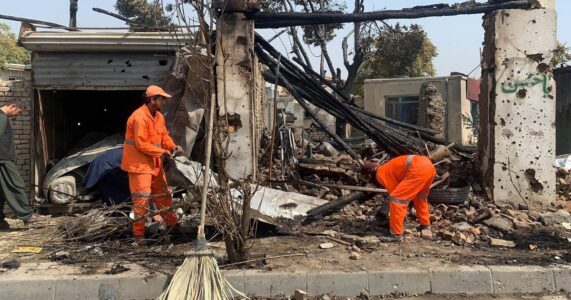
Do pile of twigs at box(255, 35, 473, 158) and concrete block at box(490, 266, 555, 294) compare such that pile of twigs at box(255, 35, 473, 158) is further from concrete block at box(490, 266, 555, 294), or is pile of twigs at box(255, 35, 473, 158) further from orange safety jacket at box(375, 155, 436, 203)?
concrete block at box(490, 266, 555, 294)

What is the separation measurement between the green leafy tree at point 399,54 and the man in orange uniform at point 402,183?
17.1 m

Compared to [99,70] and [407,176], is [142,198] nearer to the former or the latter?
[407,176]

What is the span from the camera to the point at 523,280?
15.1 ft

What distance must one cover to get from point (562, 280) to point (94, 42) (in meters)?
6.72

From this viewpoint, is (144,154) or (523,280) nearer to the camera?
(523,280)

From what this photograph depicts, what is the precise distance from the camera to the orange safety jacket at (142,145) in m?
5.51

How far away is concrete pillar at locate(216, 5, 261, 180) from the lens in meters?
6.82

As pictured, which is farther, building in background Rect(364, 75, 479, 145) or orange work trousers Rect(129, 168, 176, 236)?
building in background Rect(364, 75, 479, 145)

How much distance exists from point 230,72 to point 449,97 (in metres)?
17.8

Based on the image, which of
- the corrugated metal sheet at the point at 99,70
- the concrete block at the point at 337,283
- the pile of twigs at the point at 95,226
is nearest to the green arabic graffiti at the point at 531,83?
the concrete block at the point at 337,283

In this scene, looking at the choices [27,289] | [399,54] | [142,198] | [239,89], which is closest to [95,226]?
[142,198]

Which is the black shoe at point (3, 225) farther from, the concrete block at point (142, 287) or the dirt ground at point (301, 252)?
the concrete block at point (142, 287)

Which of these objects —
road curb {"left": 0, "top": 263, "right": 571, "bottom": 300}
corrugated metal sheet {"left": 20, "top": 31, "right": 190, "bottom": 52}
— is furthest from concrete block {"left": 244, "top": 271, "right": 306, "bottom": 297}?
corrugated metal sheet {"left": 20, "top": 31, "right": 190, "bottom": 52}

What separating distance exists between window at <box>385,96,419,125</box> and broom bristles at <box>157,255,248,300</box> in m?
19.8
